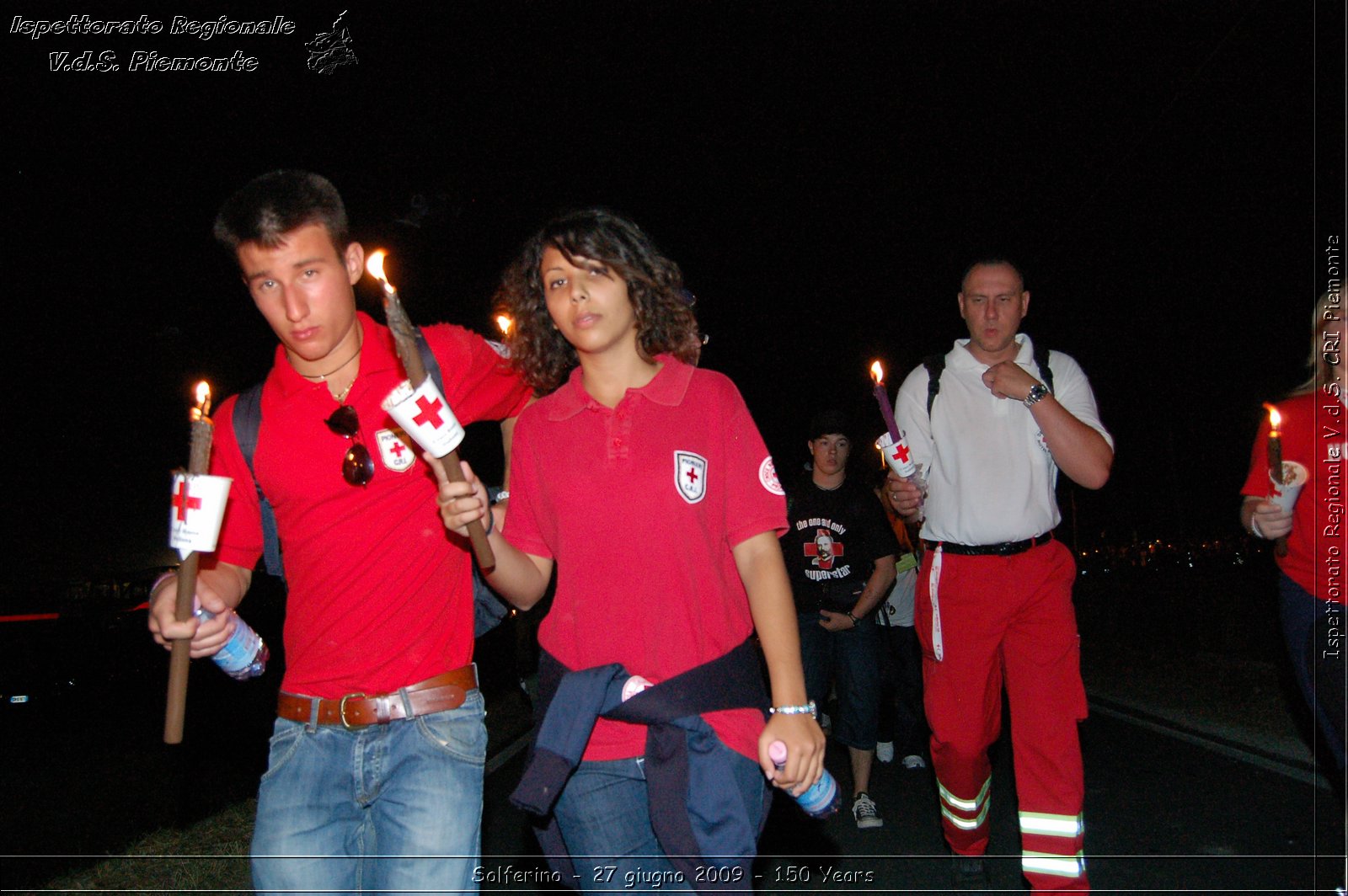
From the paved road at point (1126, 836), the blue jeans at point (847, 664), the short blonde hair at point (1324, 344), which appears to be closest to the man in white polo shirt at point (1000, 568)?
the paved road at point (1126, 836)

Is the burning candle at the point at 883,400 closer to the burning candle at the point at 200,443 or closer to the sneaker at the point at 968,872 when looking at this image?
the sneaker at the point at 968,872

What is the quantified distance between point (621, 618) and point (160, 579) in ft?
4.19

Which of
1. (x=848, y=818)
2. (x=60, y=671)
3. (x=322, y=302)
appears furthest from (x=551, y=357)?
(x=60, y=671)

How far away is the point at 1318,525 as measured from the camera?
4.02 m

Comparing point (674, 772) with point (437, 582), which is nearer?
point (674, 772)

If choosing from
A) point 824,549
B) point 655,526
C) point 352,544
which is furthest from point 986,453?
point 352,544

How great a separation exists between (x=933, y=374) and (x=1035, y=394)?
2.06 feet

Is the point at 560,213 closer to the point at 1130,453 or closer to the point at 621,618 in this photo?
the point at 621,618

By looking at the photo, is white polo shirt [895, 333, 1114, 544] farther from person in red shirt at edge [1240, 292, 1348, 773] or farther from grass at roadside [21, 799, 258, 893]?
grass at roadside [21, 799, 258, 893]

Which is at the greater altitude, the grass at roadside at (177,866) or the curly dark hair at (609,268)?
the curly dark hair at (609,268)

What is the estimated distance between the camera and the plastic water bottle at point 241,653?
2789 millimetres

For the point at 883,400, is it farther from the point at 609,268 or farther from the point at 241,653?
the point at 241,653

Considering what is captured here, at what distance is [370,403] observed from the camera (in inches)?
119

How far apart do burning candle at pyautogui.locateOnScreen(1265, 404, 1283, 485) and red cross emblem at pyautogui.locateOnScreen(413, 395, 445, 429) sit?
3158 millimetres
